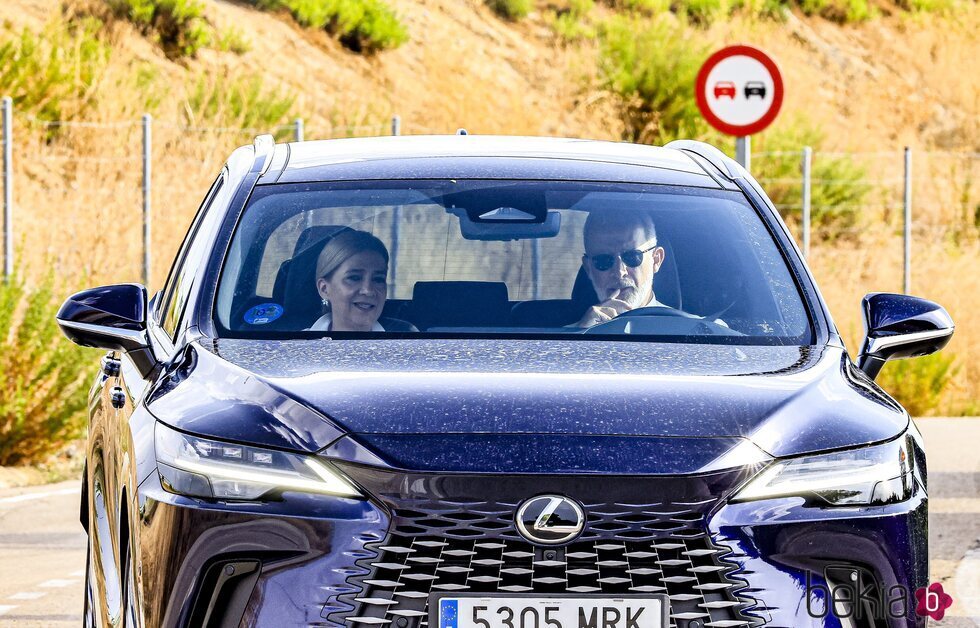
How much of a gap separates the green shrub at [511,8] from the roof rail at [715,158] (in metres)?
34.4

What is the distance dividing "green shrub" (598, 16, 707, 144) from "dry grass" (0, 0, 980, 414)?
424 millimetres

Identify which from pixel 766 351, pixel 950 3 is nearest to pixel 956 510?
pixel 766 351

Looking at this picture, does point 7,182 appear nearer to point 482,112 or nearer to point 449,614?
point 449,614

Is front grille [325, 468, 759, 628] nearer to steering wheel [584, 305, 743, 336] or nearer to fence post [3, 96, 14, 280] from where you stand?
steering wheel [584, 305, 743, 336]

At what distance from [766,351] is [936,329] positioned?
603mm

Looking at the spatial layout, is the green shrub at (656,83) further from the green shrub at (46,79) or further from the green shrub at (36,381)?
the green shrub at (36,381)

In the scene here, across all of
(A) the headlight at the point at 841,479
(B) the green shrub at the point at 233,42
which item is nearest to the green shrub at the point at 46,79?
(B) the green shrub at the point at 233,42

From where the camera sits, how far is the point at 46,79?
69.4 feet

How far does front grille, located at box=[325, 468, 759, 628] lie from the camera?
10.7 feet

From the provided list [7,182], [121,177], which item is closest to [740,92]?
[7,182]

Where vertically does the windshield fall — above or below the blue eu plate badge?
above

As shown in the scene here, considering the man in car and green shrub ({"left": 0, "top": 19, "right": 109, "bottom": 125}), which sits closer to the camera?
the man in car

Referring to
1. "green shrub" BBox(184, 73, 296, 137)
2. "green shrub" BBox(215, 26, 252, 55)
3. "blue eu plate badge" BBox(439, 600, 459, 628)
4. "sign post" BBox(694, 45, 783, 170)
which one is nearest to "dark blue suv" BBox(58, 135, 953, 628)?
"blue eu plate badge" BBox(439, 600, 459, 628)

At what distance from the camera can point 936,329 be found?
4535 mm
